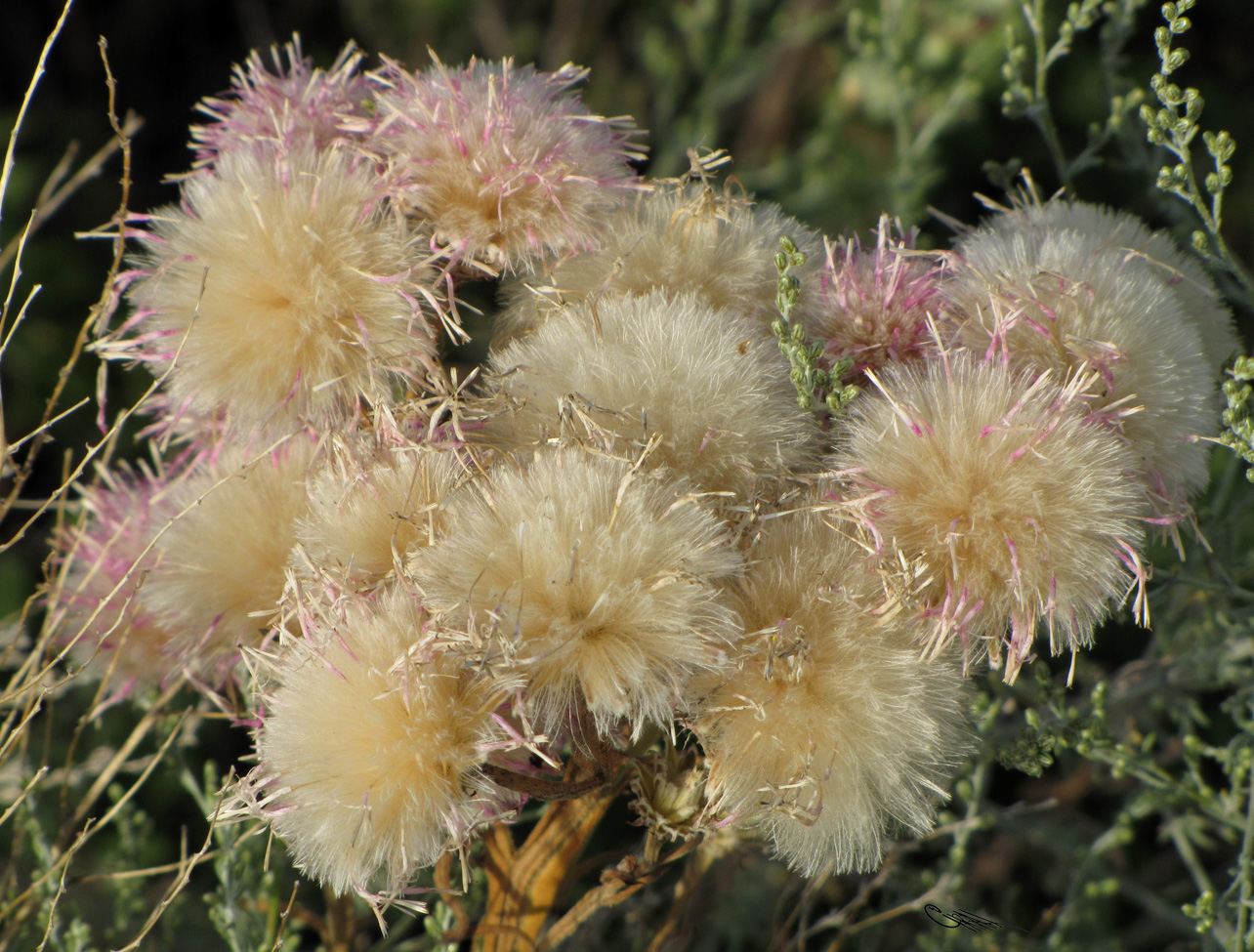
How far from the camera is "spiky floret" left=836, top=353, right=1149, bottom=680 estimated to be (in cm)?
47

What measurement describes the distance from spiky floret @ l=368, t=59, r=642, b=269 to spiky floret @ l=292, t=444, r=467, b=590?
12 centimetres

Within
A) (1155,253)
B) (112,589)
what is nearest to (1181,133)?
(1155,253)

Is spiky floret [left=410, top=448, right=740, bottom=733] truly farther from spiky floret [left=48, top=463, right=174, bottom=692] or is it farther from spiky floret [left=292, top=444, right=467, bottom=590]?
spiky floret [left=48, top=463, right=174, bottom=692]

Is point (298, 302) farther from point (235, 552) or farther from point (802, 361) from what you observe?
point (802, 361)

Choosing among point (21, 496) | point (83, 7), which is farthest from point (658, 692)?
point (83, 7)

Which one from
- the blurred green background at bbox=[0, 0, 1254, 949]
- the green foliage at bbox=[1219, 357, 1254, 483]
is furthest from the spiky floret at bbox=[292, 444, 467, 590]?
the blurred green background at bbox=[0, 0, 1254, 949]

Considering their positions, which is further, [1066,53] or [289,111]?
[1066,53]

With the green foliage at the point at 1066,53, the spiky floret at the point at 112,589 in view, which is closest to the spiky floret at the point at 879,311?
the green foliage at the point at 1066,53

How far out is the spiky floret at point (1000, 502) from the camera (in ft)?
1.53

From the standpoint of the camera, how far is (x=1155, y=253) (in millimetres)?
598

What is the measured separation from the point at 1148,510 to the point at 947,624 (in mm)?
142

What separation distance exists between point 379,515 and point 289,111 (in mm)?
259

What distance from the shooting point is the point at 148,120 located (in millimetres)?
1625

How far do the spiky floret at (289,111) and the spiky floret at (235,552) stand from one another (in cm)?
17
